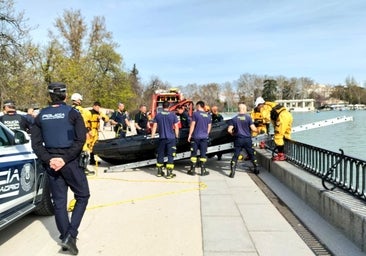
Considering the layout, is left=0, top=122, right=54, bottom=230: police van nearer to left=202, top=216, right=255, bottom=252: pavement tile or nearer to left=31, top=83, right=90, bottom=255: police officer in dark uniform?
left=31, top=83, right=90, bottom=255: police officer in dark uniform

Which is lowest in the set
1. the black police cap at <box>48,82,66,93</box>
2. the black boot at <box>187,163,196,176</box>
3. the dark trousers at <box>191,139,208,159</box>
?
the black boot at <box>187,163,196,176</box>

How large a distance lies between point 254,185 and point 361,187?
138 inches

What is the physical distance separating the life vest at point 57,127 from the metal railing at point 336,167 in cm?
359

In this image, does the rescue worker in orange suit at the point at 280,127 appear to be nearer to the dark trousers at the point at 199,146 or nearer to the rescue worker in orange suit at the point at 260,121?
the dark trousers at the point at 199,146

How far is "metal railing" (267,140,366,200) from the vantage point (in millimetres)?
5500

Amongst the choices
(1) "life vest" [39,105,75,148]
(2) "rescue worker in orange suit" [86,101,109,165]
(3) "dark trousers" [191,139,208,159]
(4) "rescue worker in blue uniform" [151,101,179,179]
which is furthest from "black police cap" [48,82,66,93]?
(2) "rescue worker in orange suit" [86,101,109,165]

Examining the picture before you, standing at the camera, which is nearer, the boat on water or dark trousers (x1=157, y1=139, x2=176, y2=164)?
dark trousers (x1=157, y1=139, x2=176, y2=164)

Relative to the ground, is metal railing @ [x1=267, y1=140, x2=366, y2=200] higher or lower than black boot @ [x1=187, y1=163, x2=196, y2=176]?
higher

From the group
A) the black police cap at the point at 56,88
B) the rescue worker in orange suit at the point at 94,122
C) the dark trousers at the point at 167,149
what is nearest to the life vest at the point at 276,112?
the dark trousers at the point at 167,149

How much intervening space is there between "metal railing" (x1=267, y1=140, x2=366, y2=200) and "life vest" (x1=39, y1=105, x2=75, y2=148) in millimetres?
3588

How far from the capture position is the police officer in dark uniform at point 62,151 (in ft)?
15.0

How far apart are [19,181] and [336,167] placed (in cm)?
430

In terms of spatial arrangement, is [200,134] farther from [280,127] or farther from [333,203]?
[333,203]

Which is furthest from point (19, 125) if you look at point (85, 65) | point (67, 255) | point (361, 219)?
point (85, 65)
